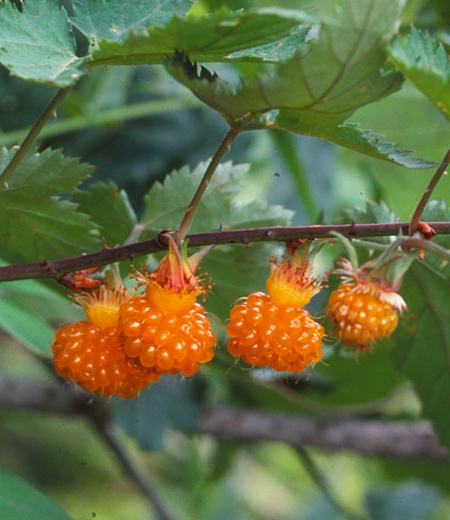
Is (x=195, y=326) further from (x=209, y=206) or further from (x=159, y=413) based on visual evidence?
(x=159, y=413)

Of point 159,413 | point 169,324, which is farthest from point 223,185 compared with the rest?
point 159,413

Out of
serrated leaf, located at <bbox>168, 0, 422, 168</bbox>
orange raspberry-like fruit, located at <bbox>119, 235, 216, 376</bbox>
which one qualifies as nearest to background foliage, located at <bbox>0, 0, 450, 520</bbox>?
serrated leaf, located at <bbox>168, 0, 422, 168</bbox>

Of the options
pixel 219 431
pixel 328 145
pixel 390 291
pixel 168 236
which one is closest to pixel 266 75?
pixel 168 236

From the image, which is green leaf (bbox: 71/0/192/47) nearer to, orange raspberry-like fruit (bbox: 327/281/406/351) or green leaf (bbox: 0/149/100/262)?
green leaf (bbox: 0/149/100/262)

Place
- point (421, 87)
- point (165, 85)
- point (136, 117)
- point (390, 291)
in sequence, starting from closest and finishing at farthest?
point (421, 87)
point (390, 291)
point (136, 117)
point (165, 85)

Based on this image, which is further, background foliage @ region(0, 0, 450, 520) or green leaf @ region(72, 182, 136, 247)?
green leaf @ region(72, 182, 136, 247)

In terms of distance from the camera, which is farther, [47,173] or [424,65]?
[47,173]

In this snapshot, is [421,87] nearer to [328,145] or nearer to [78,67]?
[78,67]
